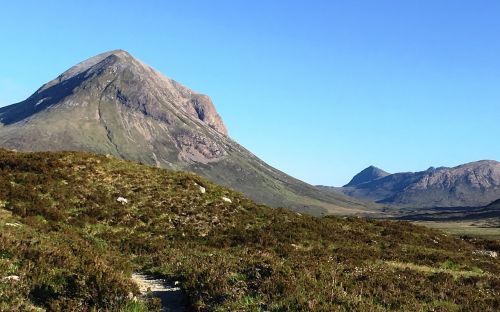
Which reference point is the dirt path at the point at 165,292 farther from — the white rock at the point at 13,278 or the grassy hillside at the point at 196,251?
the white rock at the point at 13,278

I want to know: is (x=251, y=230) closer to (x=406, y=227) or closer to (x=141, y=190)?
(x=141, y=190)

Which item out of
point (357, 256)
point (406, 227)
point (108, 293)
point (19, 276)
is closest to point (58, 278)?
point (19, 276)

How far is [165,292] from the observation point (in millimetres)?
16047

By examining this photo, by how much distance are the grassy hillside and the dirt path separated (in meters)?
0.50

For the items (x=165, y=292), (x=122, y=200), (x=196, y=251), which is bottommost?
(x=165, y=292)

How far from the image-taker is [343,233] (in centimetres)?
3553

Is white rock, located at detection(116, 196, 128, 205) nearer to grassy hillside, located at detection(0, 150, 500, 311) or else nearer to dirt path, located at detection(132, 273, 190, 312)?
grassy hillside, located at detection(0, 150, 500, 311)

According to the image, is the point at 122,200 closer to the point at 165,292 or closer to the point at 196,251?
the point at 196,251

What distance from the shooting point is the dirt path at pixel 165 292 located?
47.4 ft

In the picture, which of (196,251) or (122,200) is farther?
(122,200)

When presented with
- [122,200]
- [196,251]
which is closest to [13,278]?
[196,251]

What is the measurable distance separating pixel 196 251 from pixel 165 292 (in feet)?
28.4

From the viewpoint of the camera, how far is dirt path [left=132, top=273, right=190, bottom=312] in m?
14.4

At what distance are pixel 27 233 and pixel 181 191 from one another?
16279 mm
